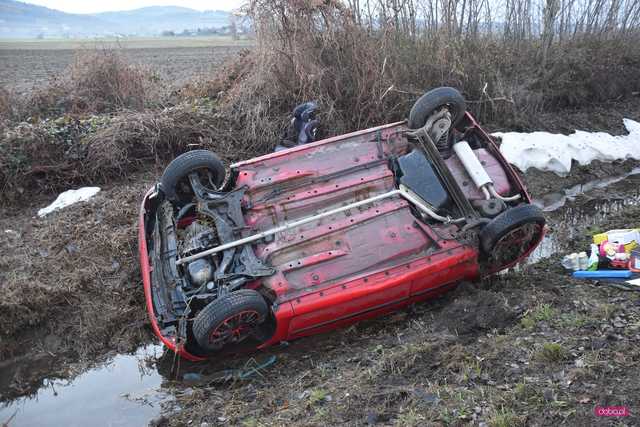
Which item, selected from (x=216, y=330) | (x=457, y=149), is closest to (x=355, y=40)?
(x=457, y=149)

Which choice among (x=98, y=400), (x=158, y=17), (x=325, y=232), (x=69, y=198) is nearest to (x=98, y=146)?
(x=69, y=198)

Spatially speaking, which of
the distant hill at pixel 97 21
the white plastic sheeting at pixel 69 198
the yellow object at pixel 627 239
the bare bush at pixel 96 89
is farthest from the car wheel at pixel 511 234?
the distant hill at pixel 97 21

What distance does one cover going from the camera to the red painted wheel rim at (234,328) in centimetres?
453

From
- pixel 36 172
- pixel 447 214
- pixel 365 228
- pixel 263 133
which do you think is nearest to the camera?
pixel 365 228

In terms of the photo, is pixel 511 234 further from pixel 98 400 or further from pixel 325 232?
pixel 98 400

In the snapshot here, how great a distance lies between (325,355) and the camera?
4949mm

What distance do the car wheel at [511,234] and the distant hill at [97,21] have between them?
5467cm

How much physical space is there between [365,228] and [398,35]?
17.5ft

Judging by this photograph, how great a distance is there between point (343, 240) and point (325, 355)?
105cm

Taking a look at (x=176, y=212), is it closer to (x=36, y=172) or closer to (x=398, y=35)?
(x=36, y=172)

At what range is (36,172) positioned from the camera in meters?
7.56

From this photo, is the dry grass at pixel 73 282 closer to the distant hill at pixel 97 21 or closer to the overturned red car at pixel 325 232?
the overturned red car at pixel 325 232

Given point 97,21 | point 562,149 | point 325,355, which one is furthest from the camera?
point 97,21

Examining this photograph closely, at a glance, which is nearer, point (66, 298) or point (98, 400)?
point (98, 400)
